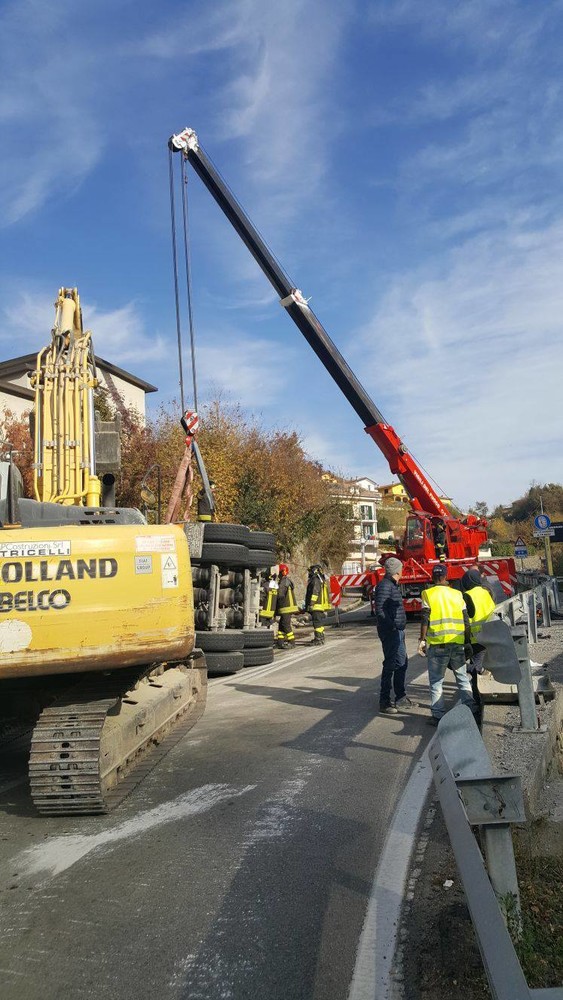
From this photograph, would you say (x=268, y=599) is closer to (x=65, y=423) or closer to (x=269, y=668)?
(x=269, y=668)

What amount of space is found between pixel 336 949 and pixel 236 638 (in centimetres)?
935

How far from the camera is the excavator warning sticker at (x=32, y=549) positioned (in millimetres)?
5160

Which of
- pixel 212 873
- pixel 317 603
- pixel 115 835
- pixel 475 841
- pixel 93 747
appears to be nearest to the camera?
pixel 475 841

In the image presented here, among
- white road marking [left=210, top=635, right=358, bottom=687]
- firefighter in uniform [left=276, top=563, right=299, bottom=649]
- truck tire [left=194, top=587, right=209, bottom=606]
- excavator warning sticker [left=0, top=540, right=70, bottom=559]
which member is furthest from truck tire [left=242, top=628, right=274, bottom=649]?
excavator warning sticker [left=0, top=540, right=70, bottom=559]

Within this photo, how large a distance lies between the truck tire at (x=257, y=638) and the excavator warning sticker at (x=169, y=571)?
7844mm

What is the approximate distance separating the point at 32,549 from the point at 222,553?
732cm

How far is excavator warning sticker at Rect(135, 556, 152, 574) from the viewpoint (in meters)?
5.45

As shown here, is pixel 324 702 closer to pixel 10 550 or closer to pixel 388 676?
pixel 388 676

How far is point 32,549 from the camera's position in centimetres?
521

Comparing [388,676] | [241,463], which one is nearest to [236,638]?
[388,676]

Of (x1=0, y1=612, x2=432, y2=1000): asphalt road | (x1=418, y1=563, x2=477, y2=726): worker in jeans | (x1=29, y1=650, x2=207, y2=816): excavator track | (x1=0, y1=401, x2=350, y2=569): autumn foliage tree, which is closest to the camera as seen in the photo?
(x1=0, y1=612, x2=432, y2=1000): asphalt road

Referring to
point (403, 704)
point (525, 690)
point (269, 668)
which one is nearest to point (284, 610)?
point (269, 668)

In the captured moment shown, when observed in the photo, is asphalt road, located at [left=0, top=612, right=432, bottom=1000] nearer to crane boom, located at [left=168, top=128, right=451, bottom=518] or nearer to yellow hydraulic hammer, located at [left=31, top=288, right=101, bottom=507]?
yellow hydraulic hammer, located at [left=31, top=288, right=101, bottom=507]

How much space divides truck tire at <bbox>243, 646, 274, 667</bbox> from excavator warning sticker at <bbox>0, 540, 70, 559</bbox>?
8.67 metres
